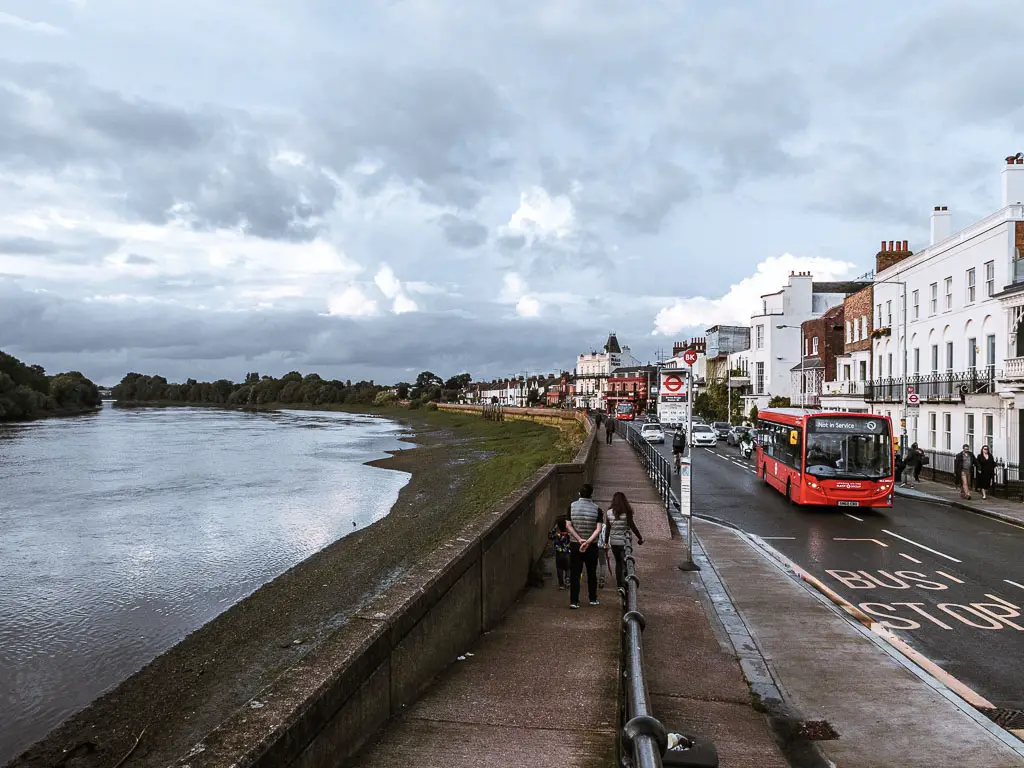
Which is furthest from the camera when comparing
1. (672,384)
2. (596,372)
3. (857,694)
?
(596,372)

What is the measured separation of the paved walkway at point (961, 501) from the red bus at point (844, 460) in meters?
3.06

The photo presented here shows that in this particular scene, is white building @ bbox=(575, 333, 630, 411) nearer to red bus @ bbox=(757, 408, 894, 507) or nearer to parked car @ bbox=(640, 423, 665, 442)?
parked car @ bbox=(640, 423, 665, 442)

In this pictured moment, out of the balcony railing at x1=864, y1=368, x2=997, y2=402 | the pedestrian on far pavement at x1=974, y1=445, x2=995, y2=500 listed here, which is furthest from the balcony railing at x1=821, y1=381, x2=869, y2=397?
the pedestrian on far pavement at x1=974, y1=445, x2=995, y2=500

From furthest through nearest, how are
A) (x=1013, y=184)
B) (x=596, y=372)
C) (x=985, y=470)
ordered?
1. (x=596, y=372)
2. (x=1013, y=184)
3. (x=985, y=470)

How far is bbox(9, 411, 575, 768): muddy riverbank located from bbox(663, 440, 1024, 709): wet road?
6.71 m

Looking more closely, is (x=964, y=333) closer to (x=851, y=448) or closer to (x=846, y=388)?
(x=851, y=448)

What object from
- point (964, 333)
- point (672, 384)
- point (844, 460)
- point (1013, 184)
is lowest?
point (844, 460)

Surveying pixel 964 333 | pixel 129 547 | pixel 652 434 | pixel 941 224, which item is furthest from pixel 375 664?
pixel 652 434

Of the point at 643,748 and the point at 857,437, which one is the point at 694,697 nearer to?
the point at 643,748

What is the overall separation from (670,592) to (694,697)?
462 cm

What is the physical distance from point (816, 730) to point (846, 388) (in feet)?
147

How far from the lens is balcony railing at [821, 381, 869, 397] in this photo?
149 feet

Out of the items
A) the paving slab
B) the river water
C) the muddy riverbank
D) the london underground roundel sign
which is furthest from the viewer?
the london underground roundel sign

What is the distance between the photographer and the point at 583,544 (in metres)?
9.53
